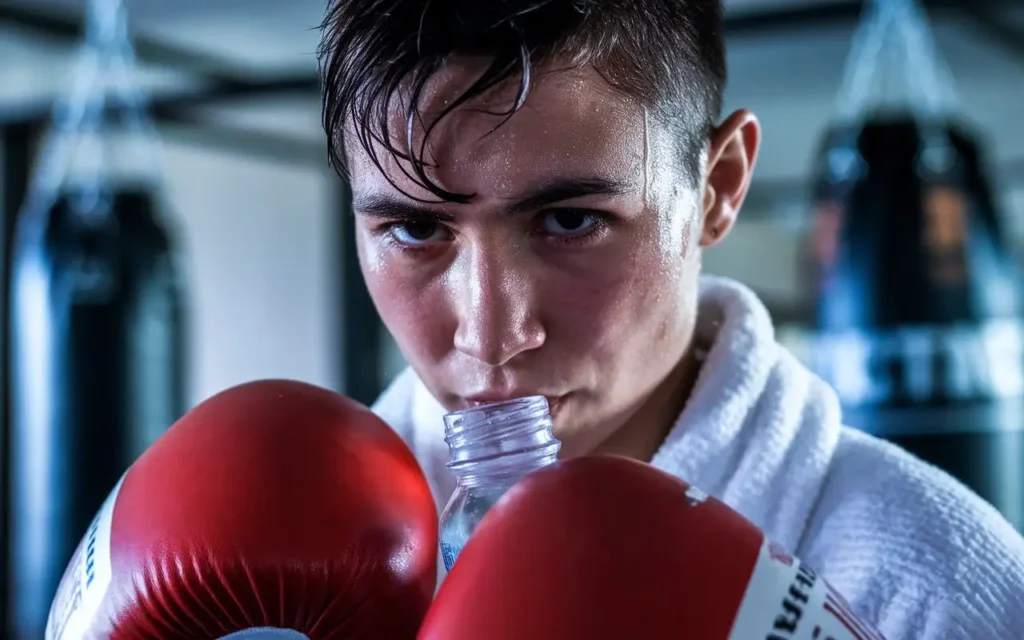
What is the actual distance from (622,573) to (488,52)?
36cm

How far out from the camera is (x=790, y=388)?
100 cm

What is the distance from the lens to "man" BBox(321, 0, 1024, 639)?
763 mm

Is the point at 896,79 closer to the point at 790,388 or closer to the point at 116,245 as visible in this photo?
the point at 116,245

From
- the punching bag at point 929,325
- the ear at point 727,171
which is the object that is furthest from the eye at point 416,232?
the punching bag at point 929,325

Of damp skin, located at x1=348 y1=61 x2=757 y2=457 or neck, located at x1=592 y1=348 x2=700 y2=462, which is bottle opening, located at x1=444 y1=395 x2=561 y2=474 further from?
neck, located at x1=592 y1=348 x2=700 y2=462

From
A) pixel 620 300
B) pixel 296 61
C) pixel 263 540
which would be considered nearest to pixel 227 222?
pixel 296 61

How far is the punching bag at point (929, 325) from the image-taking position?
271 cm

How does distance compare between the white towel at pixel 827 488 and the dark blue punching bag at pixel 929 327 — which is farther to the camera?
the dark blue punching bag at pixel 929 327

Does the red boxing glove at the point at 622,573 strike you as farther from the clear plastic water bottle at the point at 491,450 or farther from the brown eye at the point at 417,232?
the brown eye at the point at 417,232

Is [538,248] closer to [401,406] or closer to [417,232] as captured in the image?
[417,232]

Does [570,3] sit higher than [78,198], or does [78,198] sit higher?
[570,3]

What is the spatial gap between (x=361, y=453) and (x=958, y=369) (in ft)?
7.45

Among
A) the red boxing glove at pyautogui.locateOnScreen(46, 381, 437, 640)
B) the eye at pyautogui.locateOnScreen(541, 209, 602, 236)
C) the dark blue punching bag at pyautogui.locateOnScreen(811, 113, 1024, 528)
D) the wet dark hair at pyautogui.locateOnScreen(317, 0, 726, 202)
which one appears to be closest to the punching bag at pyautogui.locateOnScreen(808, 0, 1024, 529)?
the dark blue punching bag at pyautogui.locateOnScreen(811, 113, 1024, 528)

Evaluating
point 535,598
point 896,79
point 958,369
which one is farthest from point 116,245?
point 896,79
